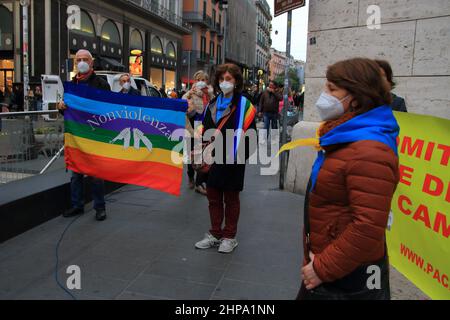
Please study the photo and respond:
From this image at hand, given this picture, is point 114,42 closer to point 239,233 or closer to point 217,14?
point 239,233

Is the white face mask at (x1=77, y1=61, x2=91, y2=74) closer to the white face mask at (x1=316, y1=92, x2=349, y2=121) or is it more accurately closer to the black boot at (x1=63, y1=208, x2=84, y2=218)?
the black boot at (x1=63, y1=208, x2=84, y2=218)

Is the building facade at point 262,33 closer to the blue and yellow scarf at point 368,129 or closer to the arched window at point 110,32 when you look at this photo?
the arched window at point 110,32

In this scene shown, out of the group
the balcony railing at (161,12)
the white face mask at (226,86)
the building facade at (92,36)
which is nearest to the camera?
the white face mask at (226,86)

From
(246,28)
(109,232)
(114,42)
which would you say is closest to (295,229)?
(109,232)

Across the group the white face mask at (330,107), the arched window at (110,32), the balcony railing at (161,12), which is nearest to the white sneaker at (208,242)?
the white face mask at (330,107)

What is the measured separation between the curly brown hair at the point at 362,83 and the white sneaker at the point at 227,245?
2.74m

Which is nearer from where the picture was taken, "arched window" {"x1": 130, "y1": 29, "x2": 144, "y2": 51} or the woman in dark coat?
the woman in dark coat

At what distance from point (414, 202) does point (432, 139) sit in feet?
1.21

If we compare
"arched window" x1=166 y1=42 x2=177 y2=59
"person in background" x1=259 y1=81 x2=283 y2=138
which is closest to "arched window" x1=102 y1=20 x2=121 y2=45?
"arched window" x1=166 y1=42 x2=177 y2=59

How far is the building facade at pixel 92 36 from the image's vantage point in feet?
69.0

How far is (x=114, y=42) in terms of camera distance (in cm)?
2823

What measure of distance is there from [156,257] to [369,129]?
9.45ft

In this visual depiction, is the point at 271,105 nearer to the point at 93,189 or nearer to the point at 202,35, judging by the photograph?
the point at 93,189

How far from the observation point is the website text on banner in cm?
514
